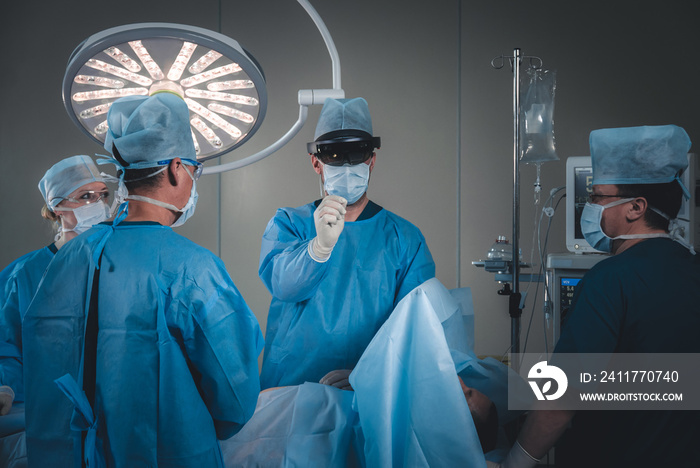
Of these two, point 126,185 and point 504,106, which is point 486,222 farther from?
point 126,185

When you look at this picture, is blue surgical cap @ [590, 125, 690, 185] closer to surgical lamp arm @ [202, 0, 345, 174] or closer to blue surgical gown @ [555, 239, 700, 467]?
blue surgical gown @ [555, 239, 700, 467]

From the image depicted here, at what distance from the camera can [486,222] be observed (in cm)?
287

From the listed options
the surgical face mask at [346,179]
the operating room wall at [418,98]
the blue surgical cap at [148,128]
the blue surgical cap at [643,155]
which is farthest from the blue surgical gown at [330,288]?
the operating room wall at [418,98]

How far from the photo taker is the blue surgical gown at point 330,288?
1479mm

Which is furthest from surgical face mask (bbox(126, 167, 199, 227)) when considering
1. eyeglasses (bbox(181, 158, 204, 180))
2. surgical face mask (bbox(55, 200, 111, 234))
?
surgical face mask (bbox(55, 200, 111, 234))

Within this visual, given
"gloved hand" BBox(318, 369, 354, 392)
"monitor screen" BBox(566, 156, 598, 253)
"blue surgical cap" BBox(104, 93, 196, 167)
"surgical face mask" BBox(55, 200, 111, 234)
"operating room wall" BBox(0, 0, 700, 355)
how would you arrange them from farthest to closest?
"operating room wall" BBox(0, 0, 700, 355)
"monitor screen" BBox(566, 156, 598, 253)
"surgical face mask" BBox(55, 200, 111, 234)
"gloved hand" BBox(318, 369, 354, 392)
"blue surgical cap" BBox(104, 93, 196, 167)

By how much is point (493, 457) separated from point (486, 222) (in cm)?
185

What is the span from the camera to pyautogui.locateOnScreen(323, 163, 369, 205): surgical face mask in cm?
157

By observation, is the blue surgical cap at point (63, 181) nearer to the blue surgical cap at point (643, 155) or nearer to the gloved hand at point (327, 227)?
the gloved hand at point (327, 227)

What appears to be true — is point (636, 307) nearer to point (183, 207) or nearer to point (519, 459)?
point (519, 459)

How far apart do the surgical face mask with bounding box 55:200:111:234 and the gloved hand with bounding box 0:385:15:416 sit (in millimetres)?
582

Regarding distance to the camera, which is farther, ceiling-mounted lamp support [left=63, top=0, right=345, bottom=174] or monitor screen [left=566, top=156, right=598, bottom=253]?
monitor screen [left=566, top=156, right=598, bottom=253]

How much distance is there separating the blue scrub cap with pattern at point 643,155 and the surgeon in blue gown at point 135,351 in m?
0.97

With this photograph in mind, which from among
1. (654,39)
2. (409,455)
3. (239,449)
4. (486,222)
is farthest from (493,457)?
(654,39)
